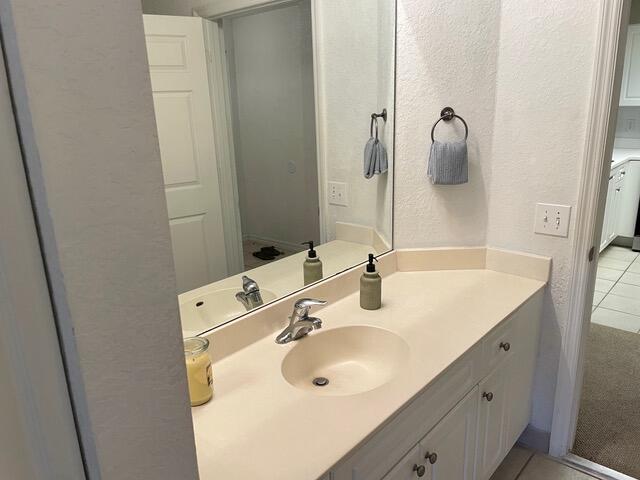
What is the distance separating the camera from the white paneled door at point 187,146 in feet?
3.91

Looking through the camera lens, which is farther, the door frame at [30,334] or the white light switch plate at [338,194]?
the white light switch plate at [338,194]

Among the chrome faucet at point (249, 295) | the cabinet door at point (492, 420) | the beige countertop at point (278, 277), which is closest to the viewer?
the beige countertop at point (278, 277)

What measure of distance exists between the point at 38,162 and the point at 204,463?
0.70 m

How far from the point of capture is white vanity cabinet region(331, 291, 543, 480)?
1.12 m

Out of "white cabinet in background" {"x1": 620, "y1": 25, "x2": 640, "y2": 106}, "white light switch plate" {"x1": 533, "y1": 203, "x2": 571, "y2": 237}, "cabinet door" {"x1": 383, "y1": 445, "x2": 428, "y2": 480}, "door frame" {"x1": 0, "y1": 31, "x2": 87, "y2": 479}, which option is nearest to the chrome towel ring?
"white light switch plate" {"x1": 533, "y1": 203, "x2": 571, "y2": 237}

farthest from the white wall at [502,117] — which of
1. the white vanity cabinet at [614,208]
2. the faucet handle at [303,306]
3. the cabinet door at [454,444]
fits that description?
the white vanity cabinet at [614,208]

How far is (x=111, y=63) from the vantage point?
19.4 inches

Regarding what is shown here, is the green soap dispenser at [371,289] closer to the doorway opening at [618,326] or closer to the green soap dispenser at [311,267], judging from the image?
the green soap dispenser at [311,267]

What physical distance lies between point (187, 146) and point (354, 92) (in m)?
0.76

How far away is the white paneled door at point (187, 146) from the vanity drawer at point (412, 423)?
63 cm

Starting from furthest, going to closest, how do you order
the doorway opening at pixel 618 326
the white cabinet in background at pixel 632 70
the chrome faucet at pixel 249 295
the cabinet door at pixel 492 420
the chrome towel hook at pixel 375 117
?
the white cabinet in background at pixel 632 70
the doorway opening at pixel 618 326
the chrome towel hook at pixel 375 117
the cabinet door at pixel 492 420
the chrome faucet at pixel 249 295

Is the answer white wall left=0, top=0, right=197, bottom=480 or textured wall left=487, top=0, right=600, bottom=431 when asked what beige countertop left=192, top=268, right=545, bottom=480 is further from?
white wall left=0, top=0, right=197, bottom=480

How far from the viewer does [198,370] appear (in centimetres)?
111

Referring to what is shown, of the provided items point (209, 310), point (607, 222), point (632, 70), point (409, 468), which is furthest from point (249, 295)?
point (632, 70)
